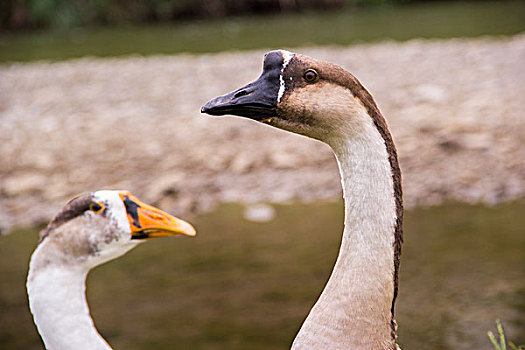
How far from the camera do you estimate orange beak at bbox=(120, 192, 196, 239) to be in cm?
323

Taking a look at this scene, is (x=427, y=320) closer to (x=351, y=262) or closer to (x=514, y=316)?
(x=514, y=316)

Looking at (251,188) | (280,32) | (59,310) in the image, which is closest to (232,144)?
(251,188)

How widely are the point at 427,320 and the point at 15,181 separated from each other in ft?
15.6

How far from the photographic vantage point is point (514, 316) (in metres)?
4.63

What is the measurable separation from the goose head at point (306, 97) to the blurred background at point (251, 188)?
8.80 feet

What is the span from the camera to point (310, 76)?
218 centimetres

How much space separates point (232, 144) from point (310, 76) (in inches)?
232

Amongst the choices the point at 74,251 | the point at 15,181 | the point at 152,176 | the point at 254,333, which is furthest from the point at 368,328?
the point at 15,181

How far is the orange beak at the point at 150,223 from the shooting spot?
3.23 m

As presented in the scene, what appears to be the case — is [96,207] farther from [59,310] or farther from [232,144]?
[232,144]

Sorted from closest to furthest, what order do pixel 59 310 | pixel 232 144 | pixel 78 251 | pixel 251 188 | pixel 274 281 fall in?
1. pixel 59 310
2. pixel 78 251
3. pixel 274 281
4. pixel 251 188
5. pixel 232 144

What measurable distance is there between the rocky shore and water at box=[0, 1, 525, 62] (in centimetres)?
538

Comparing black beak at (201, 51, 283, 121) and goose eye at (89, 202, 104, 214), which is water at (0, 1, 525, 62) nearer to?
goose eye at (89, 202, 104, 214)

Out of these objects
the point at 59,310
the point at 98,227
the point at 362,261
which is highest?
the point at 362,261
